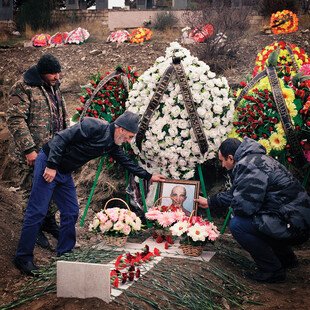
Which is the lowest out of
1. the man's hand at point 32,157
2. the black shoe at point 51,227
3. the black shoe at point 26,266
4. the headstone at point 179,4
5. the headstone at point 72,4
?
the black shoe at point 51,227

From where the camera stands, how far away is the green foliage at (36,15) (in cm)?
2339

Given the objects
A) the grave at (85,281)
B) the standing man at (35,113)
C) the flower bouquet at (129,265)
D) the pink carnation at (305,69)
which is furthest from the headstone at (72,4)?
the grave at (85,281)

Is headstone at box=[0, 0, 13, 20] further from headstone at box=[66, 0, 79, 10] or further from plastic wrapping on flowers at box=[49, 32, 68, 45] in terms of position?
plastic wrapping on flowers at box=[49, 32, 68, 45]

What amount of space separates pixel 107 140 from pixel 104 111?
1.81m

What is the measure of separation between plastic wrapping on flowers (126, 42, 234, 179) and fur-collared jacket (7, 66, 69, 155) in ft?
3.43

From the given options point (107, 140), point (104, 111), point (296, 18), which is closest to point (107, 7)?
point (296, 18)

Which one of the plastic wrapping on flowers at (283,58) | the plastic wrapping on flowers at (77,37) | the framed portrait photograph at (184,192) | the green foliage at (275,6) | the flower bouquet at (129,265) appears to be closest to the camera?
the flower bouquet at (129,265)

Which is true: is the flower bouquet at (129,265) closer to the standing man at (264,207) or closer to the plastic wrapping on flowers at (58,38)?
the standing man at (264,207)

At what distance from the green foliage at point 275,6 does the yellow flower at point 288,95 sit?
14.2 meters

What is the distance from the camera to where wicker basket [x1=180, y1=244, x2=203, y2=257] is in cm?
600

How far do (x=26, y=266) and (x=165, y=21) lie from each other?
17.0 meters

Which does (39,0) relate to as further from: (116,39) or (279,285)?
(279,285)

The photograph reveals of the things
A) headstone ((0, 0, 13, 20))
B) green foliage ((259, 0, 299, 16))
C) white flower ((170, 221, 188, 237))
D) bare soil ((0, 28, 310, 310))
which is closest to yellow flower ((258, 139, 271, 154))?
bare soil ((0, 28, 310, 310))

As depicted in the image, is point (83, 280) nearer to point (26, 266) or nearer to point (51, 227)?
point (26, 266)
